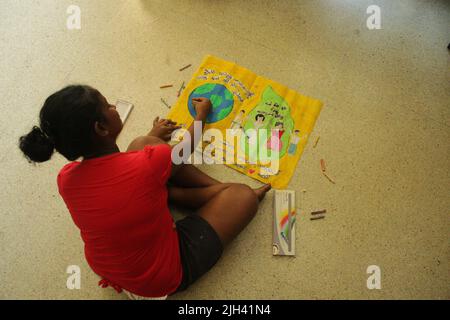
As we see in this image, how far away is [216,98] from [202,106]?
85 millimetres

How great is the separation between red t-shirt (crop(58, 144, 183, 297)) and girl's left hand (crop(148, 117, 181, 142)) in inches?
14.7

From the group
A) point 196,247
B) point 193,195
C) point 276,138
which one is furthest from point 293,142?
point 196,247

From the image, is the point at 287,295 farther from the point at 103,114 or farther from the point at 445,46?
the point at 445,46

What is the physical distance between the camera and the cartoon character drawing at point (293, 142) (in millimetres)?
1213

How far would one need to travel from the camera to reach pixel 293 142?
123 cm

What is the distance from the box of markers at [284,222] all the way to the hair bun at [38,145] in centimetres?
68

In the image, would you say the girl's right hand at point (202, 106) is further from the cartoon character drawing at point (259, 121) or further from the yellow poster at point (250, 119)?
the cartoon character drawing at point (259, 121)

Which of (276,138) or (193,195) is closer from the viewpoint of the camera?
(193,195)

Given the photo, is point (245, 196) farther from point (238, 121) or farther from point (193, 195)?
point (238, 121)

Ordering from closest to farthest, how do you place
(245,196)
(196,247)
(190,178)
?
(196,247) < (245,196) < (190,178)
